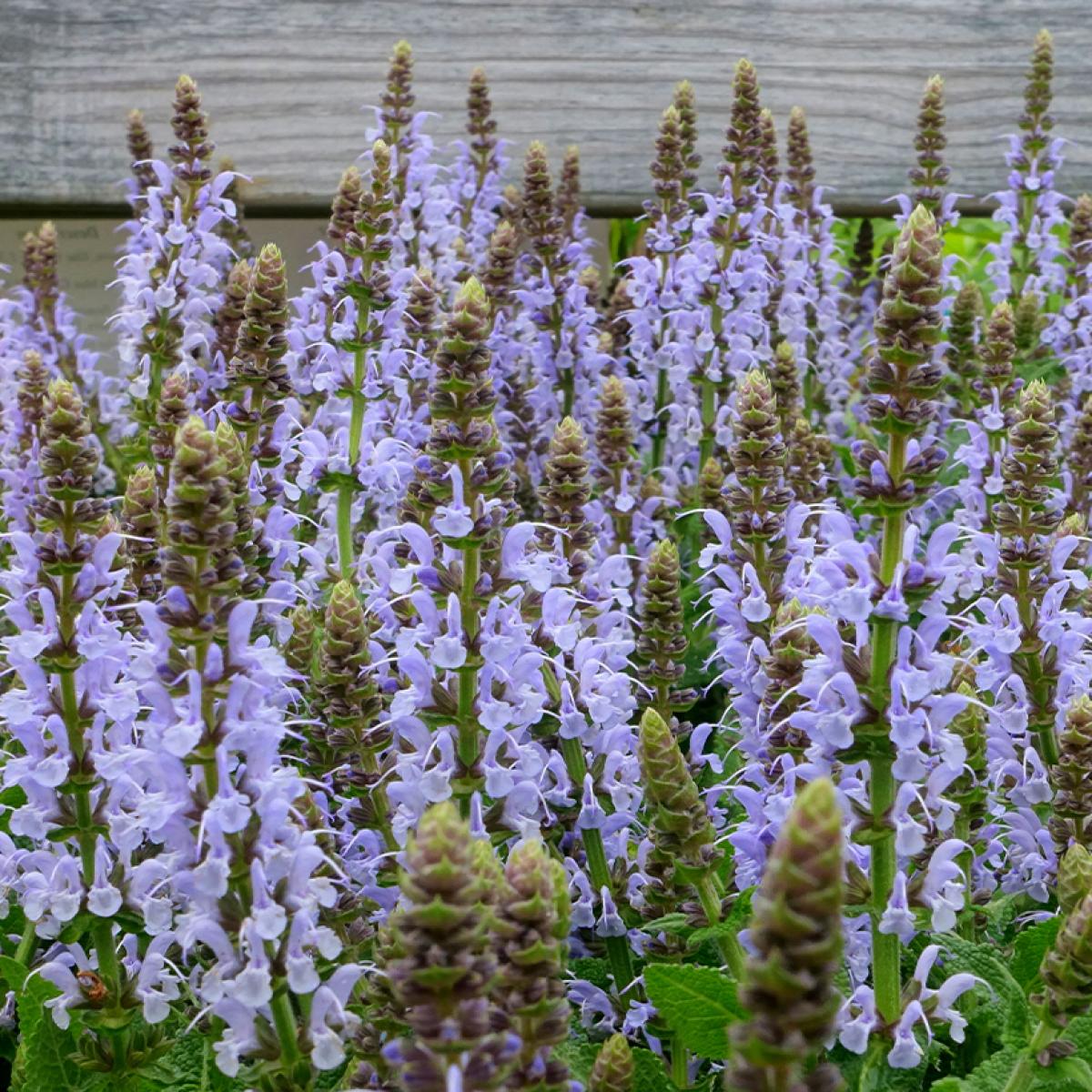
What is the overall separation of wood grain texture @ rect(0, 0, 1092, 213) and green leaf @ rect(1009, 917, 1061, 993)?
9.69ft

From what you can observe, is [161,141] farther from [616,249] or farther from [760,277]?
[760,277]

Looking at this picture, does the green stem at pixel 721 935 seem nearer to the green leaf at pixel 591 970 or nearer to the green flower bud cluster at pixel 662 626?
the green leaf at pixel 591 970

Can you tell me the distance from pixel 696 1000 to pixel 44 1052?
0.72 metres

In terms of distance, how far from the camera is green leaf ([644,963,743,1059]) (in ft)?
5.08

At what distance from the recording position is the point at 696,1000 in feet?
5.12

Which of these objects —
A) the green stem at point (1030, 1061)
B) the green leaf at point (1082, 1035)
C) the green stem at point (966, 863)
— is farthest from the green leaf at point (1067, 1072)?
the green stem at point (966, 863)

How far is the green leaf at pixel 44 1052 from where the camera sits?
168 centimetres

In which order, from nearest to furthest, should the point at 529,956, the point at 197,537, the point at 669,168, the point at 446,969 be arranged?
the point at 446,969 < the point at 529,956 < the point at 197,537 < the point at 669,168

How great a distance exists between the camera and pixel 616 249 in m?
5.04

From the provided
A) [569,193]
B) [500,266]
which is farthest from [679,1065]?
[569,193]

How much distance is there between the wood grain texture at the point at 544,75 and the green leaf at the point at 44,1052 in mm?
2914

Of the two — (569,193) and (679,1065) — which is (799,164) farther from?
(679,1065)

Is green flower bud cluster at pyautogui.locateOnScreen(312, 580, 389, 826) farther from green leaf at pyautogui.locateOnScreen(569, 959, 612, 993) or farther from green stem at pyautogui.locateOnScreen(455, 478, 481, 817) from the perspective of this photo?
green leaf at pyautogui.locateOnScreen(569, 959, 612, 993)

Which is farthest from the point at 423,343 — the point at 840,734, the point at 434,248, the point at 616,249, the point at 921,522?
the point at 616,249
